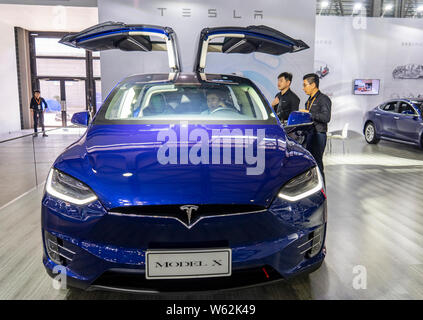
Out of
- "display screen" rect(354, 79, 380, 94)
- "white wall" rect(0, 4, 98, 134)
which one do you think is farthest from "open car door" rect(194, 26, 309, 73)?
"display screen" rect(354, 79, 380, 94)

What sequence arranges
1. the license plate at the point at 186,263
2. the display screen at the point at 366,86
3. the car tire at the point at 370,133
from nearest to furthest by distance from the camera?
1. the license plate at the point at 186,263
2. the car tire at the point at 370,133
3. the display screen at the point at 366,86

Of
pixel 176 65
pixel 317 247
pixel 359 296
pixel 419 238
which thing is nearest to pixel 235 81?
pixel 176 65

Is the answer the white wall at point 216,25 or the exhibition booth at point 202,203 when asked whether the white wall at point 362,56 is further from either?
the exhibition booth at point 202,203

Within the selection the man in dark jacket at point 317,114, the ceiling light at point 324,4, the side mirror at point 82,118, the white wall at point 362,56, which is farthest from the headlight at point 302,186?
the ceiling light at point 324,4

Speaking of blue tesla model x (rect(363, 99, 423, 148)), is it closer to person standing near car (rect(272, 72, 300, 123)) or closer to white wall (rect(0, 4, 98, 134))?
person standing near car (rect(272, 72, 300, 123))

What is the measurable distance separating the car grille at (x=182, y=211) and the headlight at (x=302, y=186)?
0.20 meters

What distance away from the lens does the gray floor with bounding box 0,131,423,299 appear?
2023 mm

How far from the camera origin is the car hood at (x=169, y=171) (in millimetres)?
1430

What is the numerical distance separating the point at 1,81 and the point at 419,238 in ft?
46.5

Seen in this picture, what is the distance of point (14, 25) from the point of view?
13.7 meters

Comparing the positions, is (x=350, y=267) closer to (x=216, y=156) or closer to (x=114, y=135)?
(x=216, y=156)

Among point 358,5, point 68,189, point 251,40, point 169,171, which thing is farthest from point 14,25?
point 358,5

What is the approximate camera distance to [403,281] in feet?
7.11

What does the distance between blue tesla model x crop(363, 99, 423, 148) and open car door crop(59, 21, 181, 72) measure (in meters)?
6.64
